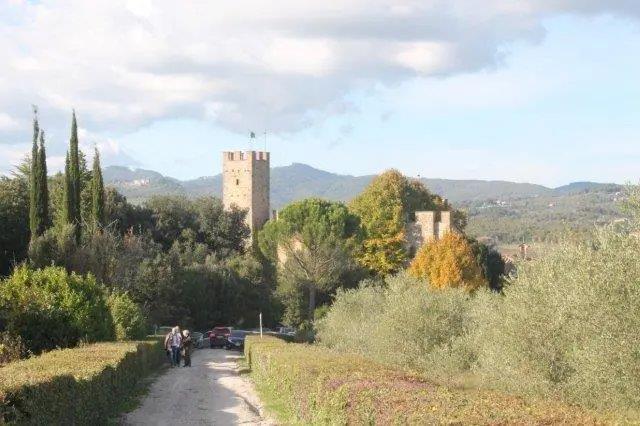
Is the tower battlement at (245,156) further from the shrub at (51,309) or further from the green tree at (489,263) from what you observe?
the shrub at (51,309)

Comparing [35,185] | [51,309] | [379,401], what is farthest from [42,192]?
[379,401]

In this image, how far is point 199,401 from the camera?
20844mm

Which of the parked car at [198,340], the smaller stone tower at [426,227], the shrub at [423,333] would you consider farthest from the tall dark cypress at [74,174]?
the smaller stone tower at [426,227]

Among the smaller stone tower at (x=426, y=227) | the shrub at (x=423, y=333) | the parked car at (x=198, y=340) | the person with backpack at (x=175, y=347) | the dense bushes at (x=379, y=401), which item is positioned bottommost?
the parked car at (x=198, y=340)

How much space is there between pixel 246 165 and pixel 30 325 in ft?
236

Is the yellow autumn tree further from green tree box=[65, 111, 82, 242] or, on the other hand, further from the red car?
green tree box=[65, 111, 82, 242]

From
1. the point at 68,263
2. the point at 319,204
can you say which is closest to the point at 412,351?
the point at 68,263

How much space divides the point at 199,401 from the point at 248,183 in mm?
73294

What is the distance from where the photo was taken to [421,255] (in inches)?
2470

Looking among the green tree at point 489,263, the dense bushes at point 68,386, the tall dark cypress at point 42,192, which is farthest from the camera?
the green tree at point 489,263

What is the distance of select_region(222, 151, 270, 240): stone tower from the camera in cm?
9281

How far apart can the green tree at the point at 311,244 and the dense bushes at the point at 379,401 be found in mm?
41667

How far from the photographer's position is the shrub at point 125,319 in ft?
98.0

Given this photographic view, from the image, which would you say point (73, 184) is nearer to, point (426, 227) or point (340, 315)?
point (340, 315)
